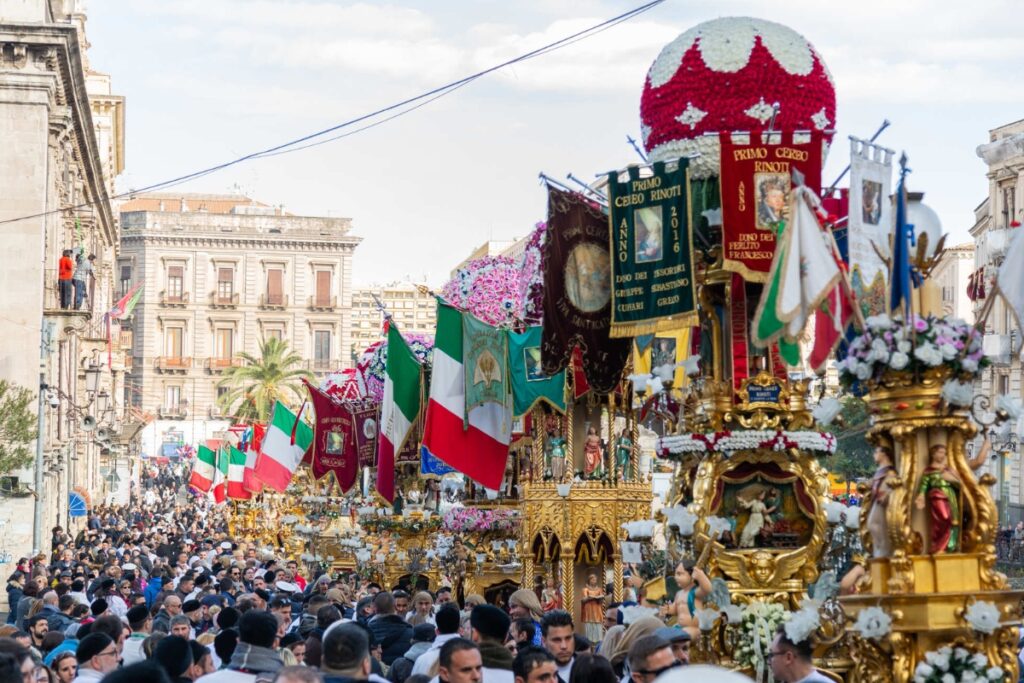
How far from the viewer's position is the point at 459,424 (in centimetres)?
2375

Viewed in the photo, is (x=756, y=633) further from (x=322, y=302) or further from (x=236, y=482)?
(x=322, y=302)

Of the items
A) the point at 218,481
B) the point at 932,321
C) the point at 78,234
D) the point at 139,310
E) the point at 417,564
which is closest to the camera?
the point at 932,321

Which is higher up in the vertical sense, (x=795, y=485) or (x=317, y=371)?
(x=317, y=371)

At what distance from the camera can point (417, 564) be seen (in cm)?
2897

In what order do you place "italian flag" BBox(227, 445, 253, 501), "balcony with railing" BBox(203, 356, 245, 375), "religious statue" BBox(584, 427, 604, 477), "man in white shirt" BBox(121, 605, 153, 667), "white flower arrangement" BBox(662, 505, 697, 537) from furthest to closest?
1. "balcony with railing" BBox(203, 356, 245, 375)
2. "italian flag" BBox(227, 445, 253, 501)
3. "religious statue" BBox(584, 427, 604, 477)
4. "man in white shirt" BBox(121, 605, 153, 667)
5. "white flower arrangement" BBox(662, 505, 697, 537)

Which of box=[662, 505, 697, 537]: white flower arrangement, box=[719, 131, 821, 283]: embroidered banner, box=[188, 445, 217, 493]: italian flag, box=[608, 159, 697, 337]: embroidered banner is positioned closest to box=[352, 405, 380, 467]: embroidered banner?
box=[608, 159, 697, 337]: embroidered banner

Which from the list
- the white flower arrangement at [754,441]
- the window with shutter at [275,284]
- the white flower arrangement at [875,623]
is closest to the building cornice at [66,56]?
the white flower arrangement at [754,441]

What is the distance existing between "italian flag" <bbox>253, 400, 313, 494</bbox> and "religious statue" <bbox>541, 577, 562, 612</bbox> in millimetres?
19383

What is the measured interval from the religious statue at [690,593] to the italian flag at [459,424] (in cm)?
1045

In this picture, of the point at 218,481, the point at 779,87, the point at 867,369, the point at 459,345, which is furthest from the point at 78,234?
the point at 867,369

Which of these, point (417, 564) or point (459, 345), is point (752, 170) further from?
point (417, 564)

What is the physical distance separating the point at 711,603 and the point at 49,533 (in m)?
33.2

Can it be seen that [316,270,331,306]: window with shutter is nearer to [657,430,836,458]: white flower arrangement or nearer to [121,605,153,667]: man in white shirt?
[121,605,153,667]: man in white shirt

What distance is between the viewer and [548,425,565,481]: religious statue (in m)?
22.0
